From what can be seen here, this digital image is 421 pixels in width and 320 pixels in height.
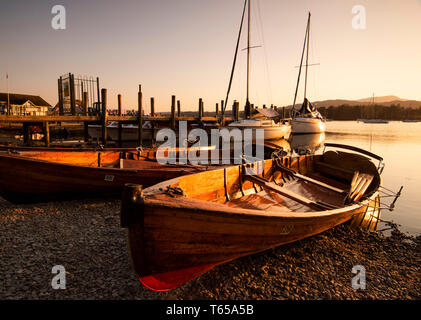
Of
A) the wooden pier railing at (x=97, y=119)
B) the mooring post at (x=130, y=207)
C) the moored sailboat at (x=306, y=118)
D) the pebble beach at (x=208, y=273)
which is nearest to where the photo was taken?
→ the mooring post at (x=130, y=207)

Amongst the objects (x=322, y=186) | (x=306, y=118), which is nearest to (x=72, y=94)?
(x=322, y=186)

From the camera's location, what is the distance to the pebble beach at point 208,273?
362 centimetres

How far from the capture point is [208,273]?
4.12 m

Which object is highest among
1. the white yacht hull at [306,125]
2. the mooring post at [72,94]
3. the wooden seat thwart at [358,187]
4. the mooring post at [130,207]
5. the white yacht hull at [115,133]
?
the mooring post at [72,94]

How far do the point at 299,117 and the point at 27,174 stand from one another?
3341 cm

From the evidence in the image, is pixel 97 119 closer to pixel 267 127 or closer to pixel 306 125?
pixel 267 127

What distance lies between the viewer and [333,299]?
377 cm

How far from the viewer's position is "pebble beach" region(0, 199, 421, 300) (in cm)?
362

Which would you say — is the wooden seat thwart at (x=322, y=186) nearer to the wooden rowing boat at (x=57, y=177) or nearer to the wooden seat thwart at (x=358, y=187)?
the wooden seat thwart at (x=358, y=187)

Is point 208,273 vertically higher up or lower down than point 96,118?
lower down

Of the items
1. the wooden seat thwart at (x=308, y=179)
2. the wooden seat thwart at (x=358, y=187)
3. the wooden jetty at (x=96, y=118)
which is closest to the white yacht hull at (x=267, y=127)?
the wooden jetty at (x=96, y=118)

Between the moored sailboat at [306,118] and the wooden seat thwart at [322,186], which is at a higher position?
the moored sailboat at [306,118]

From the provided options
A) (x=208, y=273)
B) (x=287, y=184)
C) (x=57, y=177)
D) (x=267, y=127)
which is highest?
(x=267, y=127)
